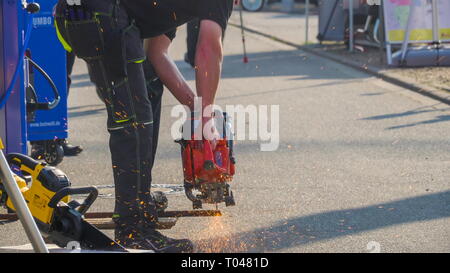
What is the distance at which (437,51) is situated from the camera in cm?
1471

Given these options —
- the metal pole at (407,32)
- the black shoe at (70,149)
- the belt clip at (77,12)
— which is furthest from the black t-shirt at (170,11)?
the metal pole at (407,32)

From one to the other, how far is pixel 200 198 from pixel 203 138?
0.35 m

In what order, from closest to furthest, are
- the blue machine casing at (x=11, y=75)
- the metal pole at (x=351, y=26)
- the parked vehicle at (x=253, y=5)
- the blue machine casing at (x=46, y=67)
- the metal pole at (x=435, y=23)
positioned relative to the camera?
the blue machine casing at (x=11, y=75) → the blue machine casing at (x=46, y=67) → the metal pole at (x=435, y=23) → the metal pole at (x=351, y=26) → the parked vehicle at (x=253, y=5)

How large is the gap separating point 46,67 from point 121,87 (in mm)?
3264

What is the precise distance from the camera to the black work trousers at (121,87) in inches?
187

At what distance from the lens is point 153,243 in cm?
486

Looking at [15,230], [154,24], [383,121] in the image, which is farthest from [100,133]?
[154,24]

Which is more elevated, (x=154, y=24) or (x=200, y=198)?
(x=154, y=24)

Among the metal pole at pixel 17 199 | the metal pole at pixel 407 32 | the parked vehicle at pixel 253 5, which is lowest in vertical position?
the parked vehicle at pixel 253 5

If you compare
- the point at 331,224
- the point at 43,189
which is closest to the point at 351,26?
the point at 331,224

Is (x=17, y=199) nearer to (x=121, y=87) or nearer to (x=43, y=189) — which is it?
(x=43, y=189)

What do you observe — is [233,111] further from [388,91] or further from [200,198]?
[200,198]

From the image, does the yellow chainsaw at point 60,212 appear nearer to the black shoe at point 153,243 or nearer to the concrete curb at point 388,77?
the black shoe at point 153,243

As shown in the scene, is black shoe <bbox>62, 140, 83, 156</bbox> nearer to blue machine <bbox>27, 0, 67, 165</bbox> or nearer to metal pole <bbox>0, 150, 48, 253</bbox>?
blue machine <bbox>27, 0, 67, 165</bbox>
